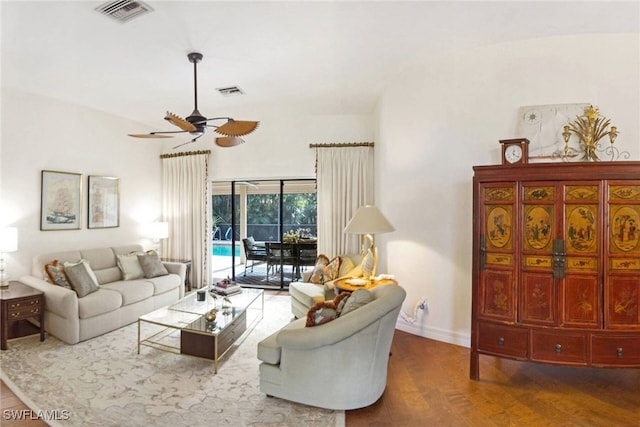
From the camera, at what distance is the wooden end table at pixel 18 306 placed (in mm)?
3297

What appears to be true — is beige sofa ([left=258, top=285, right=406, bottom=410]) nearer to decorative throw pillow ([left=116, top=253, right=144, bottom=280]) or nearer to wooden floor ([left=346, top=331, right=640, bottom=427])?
wooden floor ([left=346, top=331, right=640, bottom=427])

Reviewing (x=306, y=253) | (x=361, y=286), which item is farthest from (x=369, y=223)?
(x=306, y=253)

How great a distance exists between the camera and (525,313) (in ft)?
8.80

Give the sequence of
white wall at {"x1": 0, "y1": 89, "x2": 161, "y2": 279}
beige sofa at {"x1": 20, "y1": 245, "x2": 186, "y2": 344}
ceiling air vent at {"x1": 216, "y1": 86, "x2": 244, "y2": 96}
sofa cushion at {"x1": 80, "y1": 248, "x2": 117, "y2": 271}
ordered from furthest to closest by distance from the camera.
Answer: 1. sofa cushion at {"x1": 80, "y1": 248, "x2": 117, "y2": 271}
2. ceiling air vent at {"x1": 216, "y1": 86, "x2": 244, "y2": 96}
3. white wall at {"x1": 0, "y1": 89, "x2": 161, "y2": 279}
4. beige sofa at {"x1": 20, "y1": 245, "x2": 186, "y2": 344}

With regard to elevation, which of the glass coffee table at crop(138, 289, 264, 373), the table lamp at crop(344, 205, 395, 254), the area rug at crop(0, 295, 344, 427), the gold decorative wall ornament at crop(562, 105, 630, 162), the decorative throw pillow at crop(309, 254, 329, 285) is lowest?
the area rug at crop(0, 295, 344, 427)

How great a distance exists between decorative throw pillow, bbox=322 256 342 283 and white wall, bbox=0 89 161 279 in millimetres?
3724

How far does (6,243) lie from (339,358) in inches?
165

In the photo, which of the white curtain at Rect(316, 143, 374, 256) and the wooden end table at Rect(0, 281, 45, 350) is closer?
the wooden end table at Rect(0, 281, 45, 350)

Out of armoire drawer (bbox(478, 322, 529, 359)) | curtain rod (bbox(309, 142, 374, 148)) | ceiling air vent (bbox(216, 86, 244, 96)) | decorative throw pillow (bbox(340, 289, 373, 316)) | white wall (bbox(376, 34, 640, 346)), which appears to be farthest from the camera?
curtain rod (bbox(309, 142, 374, 148))

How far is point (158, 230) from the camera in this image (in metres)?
5.60

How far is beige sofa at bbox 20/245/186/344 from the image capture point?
3.46 m

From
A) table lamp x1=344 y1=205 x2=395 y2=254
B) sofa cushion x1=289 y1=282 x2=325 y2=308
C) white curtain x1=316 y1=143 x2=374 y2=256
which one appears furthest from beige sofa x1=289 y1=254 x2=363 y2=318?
table lamp x1=344 y1=205 x2=395 y2=254

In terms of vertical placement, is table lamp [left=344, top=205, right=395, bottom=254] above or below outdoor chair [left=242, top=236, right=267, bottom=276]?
above

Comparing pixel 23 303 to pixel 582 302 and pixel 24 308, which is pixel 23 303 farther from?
pixel 582 302
